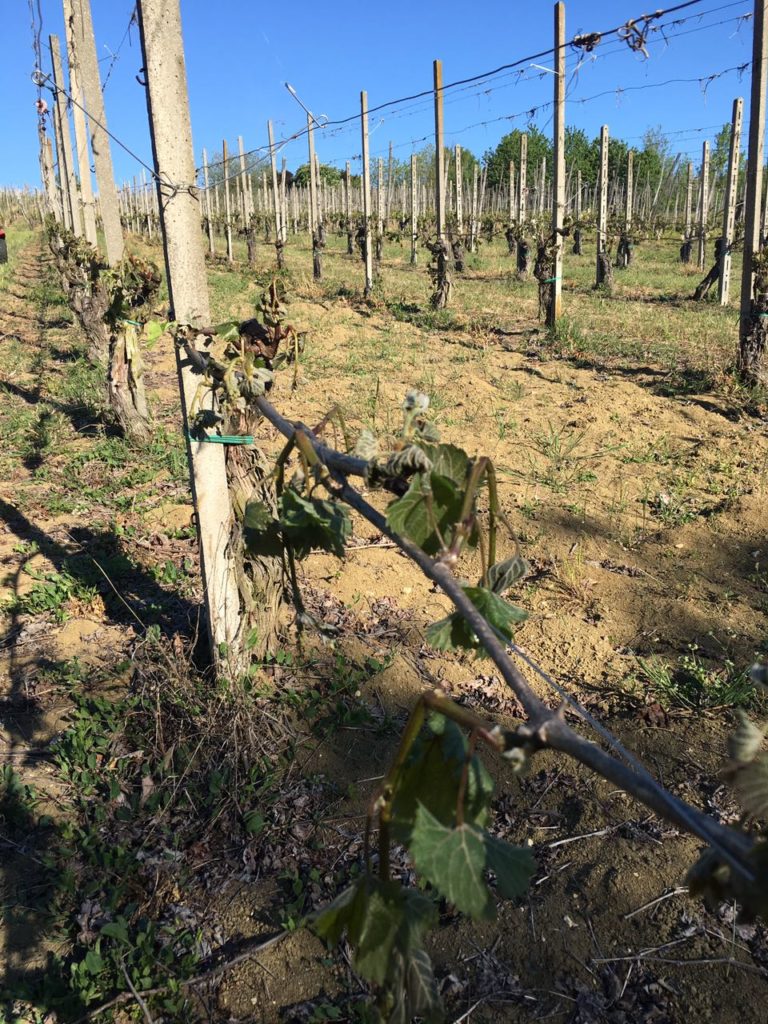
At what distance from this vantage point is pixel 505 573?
2.54 feet

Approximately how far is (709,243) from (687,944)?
2647 cm

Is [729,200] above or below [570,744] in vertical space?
above

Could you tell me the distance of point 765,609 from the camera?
366 cm

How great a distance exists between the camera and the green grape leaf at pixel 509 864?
612 millimetres

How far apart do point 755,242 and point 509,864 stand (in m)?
7.75

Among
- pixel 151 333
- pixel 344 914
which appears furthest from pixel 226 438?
pixel 344 914

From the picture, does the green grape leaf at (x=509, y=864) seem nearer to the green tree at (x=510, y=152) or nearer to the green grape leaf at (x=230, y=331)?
the green grape leaf at (x=230, y=331)

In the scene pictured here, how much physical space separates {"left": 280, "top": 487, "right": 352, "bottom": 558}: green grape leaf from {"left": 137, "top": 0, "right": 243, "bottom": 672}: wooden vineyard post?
1.21 metres

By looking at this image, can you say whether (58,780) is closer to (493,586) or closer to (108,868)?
(108,868)

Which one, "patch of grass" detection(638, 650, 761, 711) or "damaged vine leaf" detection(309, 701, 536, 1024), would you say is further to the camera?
"patch of grass" detection(638, 650, 761, 711)

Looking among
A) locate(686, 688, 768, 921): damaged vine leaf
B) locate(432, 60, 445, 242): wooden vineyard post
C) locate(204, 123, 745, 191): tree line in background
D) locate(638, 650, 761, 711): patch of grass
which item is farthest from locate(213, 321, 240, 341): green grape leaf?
locate(204, 123, 745, 191): tree line in background

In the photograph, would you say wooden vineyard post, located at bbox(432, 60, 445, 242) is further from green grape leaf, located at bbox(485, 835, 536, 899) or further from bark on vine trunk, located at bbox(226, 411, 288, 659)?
green grape leaf, located at bbox(485, 835, 536, 899)

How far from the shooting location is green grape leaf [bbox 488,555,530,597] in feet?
2.50

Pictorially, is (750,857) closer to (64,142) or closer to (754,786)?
(754,786)
